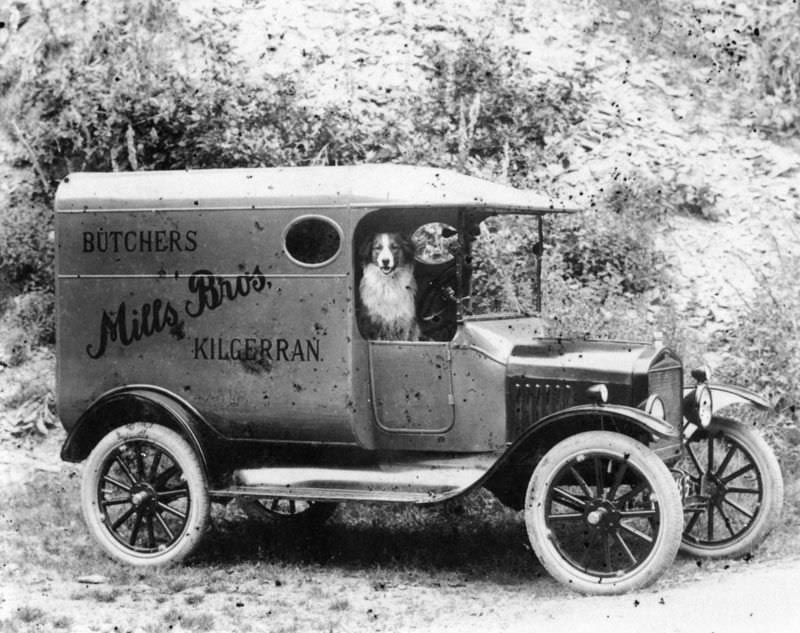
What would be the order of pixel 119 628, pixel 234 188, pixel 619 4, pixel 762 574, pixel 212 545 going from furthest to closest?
pixel 619 4 < pixel 212 545 < pixel 234 188 < pixel 762 574 < pixel 119 628

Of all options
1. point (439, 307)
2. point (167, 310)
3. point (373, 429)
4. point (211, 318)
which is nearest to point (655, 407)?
point (439, 307)

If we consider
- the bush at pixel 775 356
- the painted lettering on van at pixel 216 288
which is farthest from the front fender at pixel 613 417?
the bush at pixel 775 356

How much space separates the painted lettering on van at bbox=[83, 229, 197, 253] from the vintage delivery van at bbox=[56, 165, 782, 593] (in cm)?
1

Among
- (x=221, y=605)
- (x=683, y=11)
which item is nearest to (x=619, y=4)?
(x=683, y=11)

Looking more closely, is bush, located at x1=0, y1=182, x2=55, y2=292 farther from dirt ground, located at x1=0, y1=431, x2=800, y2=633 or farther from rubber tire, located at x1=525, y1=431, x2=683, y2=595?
rubber tire, located at x1=525, y1=431, x2=683, y2=595

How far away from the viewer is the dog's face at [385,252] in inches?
263

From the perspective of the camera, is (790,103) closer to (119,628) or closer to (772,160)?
(772,160)

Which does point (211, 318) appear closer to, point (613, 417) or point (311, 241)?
point (311, 241)

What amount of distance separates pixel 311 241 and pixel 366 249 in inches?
12.5

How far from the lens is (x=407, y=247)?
6.83 metres

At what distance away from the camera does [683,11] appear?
13672 millimetres

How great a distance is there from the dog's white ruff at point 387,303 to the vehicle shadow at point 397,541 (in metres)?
1.43

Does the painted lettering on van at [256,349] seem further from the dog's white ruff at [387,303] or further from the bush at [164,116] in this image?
the bush at [164,116]

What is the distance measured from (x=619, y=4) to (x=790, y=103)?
7.69ft
